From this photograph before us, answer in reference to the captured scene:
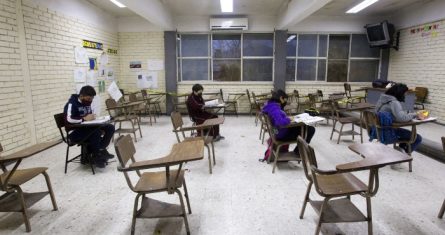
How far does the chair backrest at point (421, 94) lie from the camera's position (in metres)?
6.78

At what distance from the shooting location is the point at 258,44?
27.4 ft

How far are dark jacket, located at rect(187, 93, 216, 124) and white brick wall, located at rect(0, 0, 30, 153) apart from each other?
8.40 feet

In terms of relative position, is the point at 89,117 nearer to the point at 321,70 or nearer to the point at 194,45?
the point at 194,45

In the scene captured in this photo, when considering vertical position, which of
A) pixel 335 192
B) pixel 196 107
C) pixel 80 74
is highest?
pixel 80 74

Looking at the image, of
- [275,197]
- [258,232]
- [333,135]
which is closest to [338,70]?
[333,135]

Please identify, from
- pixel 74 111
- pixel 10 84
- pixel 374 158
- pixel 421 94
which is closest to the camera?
pixel 374 158

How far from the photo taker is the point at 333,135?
18.3ft

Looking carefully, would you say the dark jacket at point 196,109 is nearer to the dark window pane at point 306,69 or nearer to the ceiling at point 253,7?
the ceiling at point 253,7

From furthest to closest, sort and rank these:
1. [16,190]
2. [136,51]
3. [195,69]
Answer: [195,69]
[136,51]
[16,190]

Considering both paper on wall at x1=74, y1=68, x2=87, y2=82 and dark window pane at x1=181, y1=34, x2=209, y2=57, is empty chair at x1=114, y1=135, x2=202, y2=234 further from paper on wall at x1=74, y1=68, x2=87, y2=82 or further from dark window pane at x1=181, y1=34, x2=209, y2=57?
dark window pane at x1=181, y1=34, x2=209, y2=57

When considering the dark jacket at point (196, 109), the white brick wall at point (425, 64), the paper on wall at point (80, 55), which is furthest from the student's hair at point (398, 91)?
the paper on wall at point (80, 55)

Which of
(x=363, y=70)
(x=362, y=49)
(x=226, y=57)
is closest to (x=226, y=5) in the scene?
(x=226, y=57)

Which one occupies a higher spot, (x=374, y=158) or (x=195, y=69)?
(x=195, y=69)

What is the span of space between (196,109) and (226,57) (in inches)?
161
